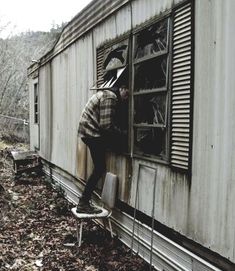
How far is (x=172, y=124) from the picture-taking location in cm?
369

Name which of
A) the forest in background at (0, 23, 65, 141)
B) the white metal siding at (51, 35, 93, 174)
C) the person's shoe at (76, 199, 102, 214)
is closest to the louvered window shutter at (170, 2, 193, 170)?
the person's shoe at (76, 199, 102, 214)

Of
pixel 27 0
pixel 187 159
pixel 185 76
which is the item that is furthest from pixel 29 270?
pixel 27 0

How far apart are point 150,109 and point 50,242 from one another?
2.30m

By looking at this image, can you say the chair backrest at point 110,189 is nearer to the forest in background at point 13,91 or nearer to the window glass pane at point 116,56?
the window glass pane at point 116,56

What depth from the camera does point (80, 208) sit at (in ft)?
17.1

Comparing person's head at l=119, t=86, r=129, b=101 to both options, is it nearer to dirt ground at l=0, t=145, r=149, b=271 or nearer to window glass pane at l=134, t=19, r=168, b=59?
window glass pane at l=134, t=19, r=168, b=59

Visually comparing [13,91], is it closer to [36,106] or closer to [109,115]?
[36,106]

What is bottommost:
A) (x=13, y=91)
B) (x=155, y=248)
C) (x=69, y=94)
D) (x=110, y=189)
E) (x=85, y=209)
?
(x=155, y=248)

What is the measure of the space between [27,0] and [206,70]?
1564 inches

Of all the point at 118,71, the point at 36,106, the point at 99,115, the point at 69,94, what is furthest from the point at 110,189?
the point at 36,106

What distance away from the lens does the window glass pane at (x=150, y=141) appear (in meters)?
3.95

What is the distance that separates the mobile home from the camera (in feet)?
9.61

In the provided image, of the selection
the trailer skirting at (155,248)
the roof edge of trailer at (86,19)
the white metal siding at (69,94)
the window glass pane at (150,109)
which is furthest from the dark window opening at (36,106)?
the window glass pane at (150,109)

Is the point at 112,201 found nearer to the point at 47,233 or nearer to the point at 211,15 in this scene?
the point at 47,233
